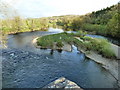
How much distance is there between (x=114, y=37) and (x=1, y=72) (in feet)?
87.4

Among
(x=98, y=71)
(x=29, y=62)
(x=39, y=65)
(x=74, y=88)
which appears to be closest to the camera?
(x=74, y=88)

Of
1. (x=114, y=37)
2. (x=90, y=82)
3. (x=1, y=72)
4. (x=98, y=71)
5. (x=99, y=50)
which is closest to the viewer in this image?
(x=90, y=82)

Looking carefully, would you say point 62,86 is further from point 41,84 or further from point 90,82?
point 90,82

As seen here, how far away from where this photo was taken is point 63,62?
1370 centimetres

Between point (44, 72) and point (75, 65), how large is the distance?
385cm

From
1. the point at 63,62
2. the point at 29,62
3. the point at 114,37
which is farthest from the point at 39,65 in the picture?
the point at 114,37

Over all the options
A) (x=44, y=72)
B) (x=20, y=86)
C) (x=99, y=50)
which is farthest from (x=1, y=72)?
(x=99, y=50)

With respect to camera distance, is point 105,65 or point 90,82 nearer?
point 90,82

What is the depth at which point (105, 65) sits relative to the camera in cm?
1319

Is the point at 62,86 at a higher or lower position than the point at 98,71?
higher

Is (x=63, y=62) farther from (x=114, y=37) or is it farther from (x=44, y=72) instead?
(x=114, y=37)

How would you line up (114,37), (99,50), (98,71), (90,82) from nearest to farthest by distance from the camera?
(90,82) < (98,71) < (99,50) < (114,37)

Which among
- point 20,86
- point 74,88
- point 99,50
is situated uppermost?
point 74,88

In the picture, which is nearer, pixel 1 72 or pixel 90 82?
pixel 90 82
